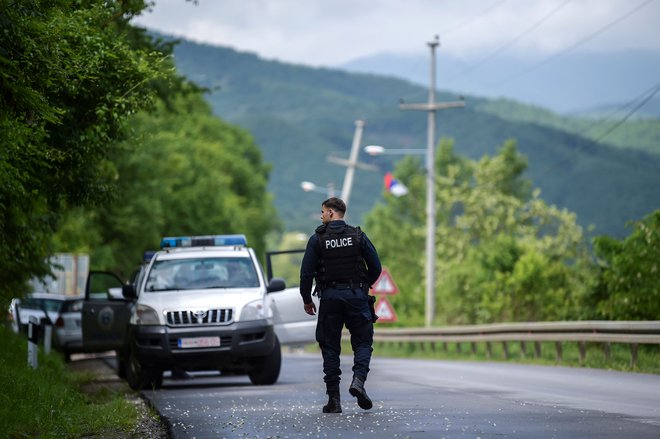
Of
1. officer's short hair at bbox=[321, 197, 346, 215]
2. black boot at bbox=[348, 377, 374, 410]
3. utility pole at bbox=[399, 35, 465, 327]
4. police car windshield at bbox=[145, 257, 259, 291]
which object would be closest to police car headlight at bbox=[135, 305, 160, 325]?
police car windshield at bbox=[145, 257, 259, 291]

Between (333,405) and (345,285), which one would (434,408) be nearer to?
(333,405)

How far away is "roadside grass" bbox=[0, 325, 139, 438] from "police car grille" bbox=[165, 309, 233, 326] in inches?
60.5

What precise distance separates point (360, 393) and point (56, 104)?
187 inches

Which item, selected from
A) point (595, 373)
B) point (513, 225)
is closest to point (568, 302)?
point (595, 373)

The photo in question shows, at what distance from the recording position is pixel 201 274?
A: 61.3 feet

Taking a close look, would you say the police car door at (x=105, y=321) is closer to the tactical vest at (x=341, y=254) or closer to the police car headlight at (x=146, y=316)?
the police car headlight at (x=146, y=316)

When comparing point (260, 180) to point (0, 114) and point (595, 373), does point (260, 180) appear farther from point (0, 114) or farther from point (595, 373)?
point (0, 114)

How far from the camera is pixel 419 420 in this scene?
11.0 m

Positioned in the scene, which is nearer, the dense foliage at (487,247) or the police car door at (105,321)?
the police car door at (105,321)

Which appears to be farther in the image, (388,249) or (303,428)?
(388,249)

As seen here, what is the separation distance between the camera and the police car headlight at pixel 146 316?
699 inches

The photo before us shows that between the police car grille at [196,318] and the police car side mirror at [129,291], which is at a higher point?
the police car side mirror at [129,291]

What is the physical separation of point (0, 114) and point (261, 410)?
13.0ft

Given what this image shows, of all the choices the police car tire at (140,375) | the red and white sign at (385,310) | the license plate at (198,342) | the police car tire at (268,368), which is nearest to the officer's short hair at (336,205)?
the license plate at (198,342)
